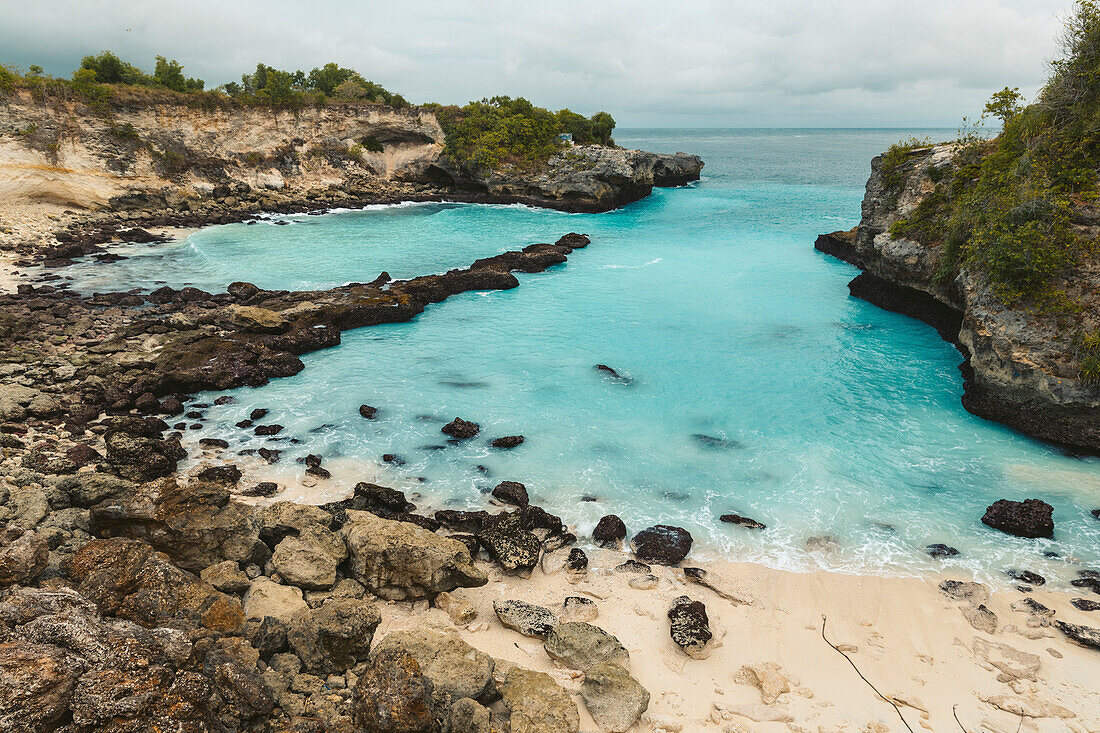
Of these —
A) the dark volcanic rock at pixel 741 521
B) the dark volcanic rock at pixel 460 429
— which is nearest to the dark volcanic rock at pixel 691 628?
the dark volcanic rock at pixel 741 521

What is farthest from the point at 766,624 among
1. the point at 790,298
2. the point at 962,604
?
the point at 790,298

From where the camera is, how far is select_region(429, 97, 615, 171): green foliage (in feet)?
212

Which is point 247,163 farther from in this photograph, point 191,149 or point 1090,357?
point 1090,357

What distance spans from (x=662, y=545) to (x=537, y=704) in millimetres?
5217

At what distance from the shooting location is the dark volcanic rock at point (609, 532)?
486 inches

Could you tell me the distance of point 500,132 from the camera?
65.1 metres

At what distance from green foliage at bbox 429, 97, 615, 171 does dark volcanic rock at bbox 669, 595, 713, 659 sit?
2411 inches

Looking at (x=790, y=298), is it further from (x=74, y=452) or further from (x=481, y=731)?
(x=74, y=452)

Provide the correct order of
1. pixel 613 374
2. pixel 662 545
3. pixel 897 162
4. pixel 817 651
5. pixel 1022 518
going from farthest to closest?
pixel 897 162
pixel 613 374
pixel 1022 518
pixel 662 545
pixel 817 651

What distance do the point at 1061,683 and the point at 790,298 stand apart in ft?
81.2

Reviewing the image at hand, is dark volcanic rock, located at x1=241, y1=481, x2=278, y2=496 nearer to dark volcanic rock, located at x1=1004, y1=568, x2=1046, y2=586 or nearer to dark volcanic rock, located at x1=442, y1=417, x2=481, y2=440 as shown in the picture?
dark volcanic rock, located at x1=442, y1=417, x2=481, y2=440

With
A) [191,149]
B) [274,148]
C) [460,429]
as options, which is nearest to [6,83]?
[191,149]

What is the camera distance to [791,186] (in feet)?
269

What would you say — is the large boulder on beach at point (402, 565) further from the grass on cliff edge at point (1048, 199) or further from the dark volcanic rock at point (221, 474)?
the grass on cliff edge at point (1048, 199)
